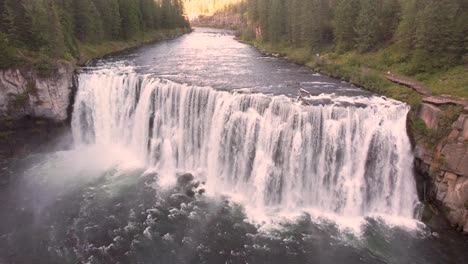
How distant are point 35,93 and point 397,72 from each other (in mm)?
36101

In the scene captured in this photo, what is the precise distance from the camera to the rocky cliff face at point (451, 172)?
2323cm

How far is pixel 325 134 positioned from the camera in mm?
26875

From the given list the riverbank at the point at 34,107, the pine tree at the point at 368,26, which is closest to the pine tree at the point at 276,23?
the pine tree at the point at 368,26

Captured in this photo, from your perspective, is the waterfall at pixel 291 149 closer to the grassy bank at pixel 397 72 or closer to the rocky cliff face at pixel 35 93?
the grassy bank at pixel 397 72

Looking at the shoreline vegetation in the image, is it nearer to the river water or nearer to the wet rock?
the river water

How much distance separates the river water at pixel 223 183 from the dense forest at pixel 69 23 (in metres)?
7.40

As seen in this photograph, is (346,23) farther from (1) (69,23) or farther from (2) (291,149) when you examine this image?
(1) (69,23)

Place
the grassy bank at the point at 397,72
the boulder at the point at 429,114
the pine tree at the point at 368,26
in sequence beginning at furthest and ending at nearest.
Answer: the pine tree at the point at 368,26 < the boulder at the point at 429,114 < the grassy bank at the point at 397,72

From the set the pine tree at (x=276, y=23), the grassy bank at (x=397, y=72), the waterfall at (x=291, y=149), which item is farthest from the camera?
the pine tree at (x=276, y=23)

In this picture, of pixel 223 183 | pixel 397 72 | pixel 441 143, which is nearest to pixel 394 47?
pixel 397 72

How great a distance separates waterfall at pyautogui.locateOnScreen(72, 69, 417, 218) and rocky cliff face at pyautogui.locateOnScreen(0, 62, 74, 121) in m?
10.3

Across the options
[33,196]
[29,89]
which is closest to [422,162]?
[33,196]

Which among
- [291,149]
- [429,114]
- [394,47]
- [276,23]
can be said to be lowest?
[291,149]

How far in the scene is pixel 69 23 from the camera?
171ft
